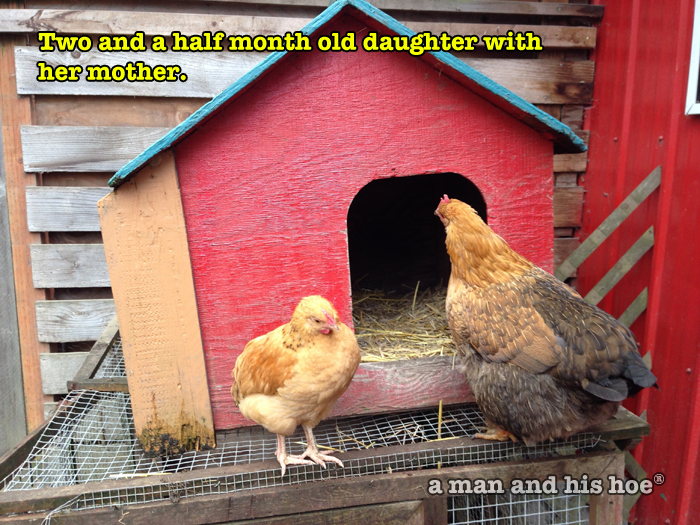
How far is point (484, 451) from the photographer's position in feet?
5.10

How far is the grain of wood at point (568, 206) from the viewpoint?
2.81 m

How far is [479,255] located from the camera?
1538 millimetres

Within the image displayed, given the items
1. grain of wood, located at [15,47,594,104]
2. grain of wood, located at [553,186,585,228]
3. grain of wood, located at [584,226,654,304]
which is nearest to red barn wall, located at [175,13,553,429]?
grain of wood, located at [584,226,654,304]

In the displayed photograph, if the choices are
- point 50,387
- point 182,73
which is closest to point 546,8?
point 182,73

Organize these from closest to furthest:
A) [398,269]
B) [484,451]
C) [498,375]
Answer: [498,375]
[484,451]
[398,269]

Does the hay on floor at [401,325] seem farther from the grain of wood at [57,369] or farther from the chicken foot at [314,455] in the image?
the grain of wood at [57,369]

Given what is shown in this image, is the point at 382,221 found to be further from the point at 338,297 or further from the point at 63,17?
the point at 63,17

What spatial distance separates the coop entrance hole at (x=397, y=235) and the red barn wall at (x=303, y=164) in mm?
963

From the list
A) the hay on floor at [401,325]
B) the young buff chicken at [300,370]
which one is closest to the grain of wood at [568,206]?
the hay on floor at [401,325]

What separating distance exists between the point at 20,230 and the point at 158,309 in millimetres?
1646

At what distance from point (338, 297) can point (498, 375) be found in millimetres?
616

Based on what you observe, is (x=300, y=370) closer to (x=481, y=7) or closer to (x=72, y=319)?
(x=72, y=319)

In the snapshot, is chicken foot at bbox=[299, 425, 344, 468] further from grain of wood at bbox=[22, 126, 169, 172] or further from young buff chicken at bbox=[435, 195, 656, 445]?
grain of wood at bbox=[22, 126, 169, 172]

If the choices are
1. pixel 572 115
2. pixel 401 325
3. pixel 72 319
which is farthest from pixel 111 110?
pixel 572 115
